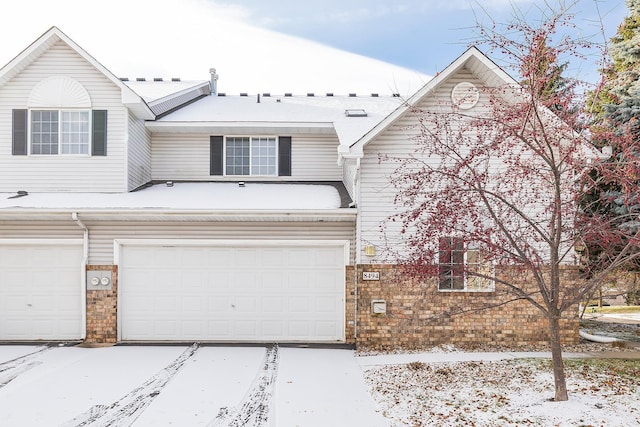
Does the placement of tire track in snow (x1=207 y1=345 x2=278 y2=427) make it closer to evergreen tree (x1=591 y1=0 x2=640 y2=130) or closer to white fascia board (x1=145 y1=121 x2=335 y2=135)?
white fascia board (x1=145 y1=121 x2=335 y2=135)

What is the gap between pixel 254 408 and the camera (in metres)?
6.64

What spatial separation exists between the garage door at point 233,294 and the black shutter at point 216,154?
321 cm

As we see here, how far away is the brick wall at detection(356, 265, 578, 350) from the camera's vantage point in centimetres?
1005

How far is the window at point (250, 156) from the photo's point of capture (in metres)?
13.3

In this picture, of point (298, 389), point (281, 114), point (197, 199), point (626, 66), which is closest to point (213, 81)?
point (281, 114)

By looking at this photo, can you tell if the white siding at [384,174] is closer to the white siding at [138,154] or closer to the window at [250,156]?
the window at [250,156]

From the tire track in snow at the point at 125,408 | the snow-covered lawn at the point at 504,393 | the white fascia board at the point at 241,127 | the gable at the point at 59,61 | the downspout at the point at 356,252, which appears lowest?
the tire track in snow at the point at 125,408

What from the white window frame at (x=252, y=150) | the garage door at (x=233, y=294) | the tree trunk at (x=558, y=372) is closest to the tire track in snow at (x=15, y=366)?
the garage door at (x=233, y=294)

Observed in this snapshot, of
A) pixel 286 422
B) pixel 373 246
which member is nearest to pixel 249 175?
pixel 373 246

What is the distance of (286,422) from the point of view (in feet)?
20.1

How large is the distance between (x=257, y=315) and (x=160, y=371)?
9.31ft

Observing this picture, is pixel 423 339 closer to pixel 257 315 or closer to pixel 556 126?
pixel 257 315

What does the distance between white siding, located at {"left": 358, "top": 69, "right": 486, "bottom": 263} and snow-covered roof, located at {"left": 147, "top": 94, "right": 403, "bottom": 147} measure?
2.67 feet

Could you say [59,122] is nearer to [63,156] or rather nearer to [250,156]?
[63,156]
